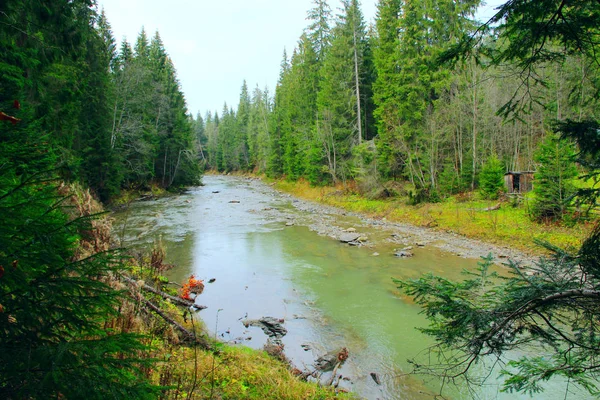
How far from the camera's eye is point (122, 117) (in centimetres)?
2958

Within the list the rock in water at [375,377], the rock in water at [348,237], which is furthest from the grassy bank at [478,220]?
the rock in water at [375,377]

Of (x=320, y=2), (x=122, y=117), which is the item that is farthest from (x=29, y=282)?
(x=320, y=2)

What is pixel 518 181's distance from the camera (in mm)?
19094

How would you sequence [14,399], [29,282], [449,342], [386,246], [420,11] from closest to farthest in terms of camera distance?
1. [14,399]
2. [29,282]
3. [449,342]
4. [386,246]
5. [420,11]

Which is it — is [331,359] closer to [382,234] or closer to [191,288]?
[191,288]

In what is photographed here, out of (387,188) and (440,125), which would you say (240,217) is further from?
(440,125)

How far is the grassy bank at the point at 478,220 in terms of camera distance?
12586mm

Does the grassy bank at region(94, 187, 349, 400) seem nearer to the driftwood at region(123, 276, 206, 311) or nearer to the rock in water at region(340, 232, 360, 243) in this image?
the driftwood at region(123, 276, 206, 311)

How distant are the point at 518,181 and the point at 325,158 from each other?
18175mm

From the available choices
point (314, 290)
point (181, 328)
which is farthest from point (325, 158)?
point (181, 328)

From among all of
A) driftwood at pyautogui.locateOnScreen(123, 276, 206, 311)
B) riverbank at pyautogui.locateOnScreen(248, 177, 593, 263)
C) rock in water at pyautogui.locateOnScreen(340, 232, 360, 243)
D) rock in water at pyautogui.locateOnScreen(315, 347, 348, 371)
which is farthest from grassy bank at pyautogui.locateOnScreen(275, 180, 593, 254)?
driftwood at pyautogui.locateOnScreen(123, 276, 206, 311)

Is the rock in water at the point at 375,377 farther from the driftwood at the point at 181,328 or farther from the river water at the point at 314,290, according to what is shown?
the driftwood at the point at 181,328

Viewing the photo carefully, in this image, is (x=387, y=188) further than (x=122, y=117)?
No

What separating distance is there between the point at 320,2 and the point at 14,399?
137 ft
